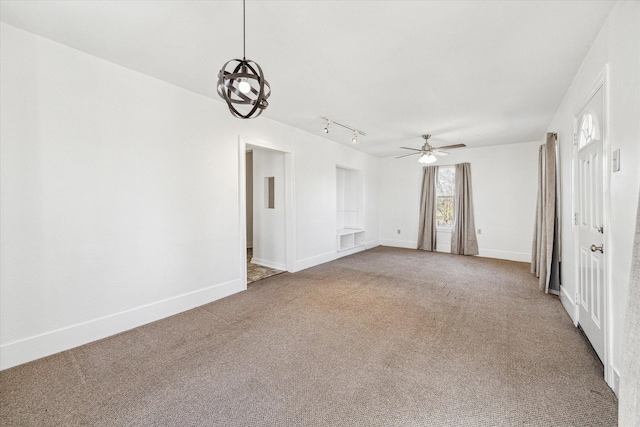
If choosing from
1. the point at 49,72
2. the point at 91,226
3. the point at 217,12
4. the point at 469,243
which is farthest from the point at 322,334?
the point at 469,243

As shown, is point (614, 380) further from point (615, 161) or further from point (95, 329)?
point (95, 329)

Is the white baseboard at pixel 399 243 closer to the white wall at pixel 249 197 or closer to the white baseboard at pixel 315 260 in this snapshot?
the white baseboard at pixel 315 260

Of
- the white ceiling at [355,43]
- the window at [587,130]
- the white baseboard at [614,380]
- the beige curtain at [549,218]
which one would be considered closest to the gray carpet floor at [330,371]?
the white baseboard at [614,380]

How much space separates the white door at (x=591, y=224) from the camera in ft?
6.88

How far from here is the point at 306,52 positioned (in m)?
2.39

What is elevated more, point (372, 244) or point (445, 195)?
point (445, 195)

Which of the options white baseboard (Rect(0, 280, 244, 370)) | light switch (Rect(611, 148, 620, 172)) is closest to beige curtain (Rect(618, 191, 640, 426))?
light switch (Rect(611, 148, 620, 172))

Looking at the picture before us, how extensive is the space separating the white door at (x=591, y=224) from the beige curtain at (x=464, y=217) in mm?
3674

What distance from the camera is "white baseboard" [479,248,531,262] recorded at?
577 cm

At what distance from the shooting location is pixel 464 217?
635 cm

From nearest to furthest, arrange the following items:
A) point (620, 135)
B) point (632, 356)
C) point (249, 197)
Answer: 1. point (632, 356)
2. point (620, 135)
3. point (249, 197)

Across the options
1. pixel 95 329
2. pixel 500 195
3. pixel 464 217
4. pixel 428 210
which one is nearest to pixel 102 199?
pixel 95 329

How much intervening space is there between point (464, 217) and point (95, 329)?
684cm

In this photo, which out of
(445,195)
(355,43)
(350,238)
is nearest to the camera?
(355,43)
